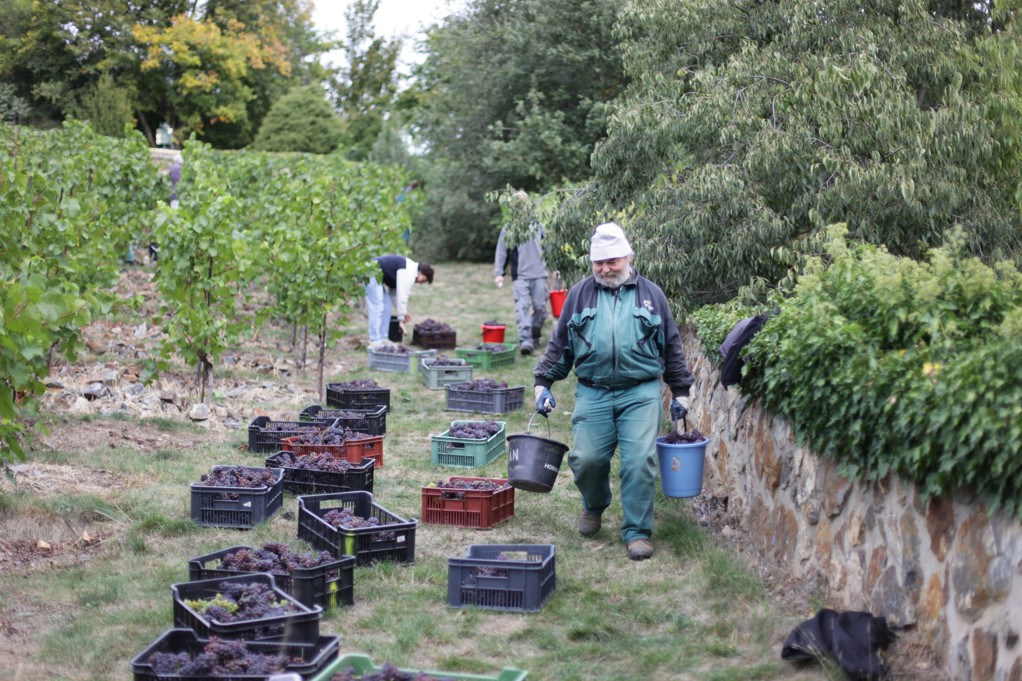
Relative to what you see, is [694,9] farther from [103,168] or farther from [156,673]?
[103,168]

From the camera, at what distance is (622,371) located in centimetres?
639

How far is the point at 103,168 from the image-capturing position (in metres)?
16.7

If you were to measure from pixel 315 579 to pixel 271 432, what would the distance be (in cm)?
370

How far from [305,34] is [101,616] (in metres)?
42.3

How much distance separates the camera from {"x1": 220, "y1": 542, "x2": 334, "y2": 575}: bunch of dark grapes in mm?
5379

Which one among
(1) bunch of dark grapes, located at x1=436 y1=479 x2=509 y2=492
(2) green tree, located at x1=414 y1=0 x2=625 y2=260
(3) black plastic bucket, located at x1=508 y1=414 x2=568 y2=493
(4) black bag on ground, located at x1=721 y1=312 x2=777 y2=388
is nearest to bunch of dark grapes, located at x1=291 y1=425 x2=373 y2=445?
(1) bunch of dark grapes, located at x1=436 y1=479 x2=509 y2=492

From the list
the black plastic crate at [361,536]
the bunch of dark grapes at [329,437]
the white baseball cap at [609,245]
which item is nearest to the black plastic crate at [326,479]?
the bunch of dark grapes at [329,437]

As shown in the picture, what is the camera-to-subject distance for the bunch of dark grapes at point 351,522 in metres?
6.09

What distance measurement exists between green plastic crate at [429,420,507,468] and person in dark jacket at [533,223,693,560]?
2.05m

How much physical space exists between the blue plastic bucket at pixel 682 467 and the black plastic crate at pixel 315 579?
1844 millimetres

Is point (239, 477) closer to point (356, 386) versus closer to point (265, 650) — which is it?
point (265, 650)

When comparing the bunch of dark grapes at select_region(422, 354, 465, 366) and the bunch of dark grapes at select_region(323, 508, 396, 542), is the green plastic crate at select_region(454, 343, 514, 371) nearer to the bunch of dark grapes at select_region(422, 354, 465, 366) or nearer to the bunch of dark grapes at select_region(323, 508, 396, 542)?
the bunch of dark grapes at select_region(422, 354, 465, 366)

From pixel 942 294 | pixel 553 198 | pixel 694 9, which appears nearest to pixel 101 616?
pixel 942 294

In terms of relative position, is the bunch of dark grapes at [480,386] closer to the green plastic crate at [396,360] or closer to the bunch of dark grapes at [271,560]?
the green plastic crate at [396,360]
